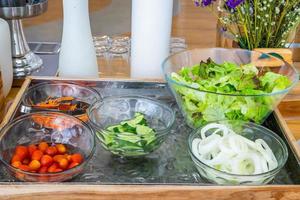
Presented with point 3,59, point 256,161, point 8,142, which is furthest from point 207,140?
point 3,59

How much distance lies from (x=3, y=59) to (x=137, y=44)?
1.02 feet

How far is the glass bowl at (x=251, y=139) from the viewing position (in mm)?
575

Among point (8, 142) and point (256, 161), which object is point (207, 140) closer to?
point (256, 161)

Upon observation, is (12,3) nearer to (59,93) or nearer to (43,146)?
(59,93)

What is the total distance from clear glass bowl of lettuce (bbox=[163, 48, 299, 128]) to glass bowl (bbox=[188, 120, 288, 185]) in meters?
0.03

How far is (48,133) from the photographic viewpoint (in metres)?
0.71

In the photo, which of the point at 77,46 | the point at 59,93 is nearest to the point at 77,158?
the point at 59,93

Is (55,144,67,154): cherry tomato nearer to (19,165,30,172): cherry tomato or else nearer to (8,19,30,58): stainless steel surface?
(19,165,30,172): cherry tomato

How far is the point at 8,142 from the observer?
0.66m

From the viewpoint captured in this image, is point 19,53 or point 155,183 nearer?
point 155,183

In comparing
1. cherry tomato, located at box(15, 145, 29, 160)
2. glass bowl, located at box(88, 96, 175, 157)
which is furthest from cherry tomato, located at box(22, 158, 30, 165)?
glass bowl, located at box(88, 96, 175, 157)

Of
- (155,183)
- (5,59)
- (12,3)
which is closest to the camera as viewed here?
(155,183)

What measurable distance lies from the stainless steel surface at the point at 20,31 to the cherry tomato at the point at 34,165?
576 mm

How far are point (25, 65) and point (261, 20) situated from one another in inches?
25.0
